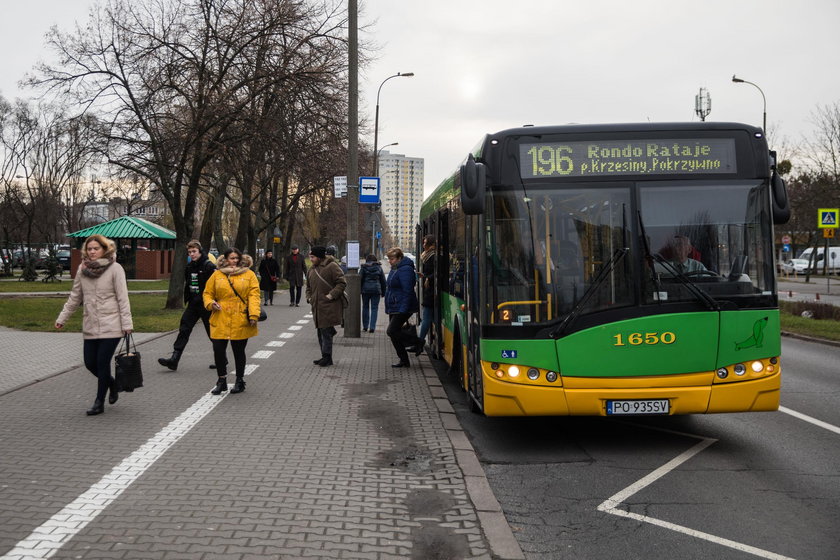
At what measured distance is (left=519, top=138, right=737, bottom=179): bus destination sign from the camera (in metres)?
7.06

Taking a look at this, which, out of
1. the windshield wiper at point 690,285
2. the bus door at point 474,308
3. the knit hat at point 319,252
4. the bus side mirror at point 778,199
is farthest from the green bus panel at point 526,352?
the knit hat at point 319,252

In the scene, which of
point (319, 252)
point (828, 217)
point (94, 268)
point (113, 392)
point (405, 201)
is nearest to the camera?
point (94, 268)

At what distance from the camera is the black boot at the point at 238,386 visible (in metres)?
9.62

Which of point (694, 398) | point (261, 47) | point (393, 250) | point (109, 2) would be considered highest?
point (109, 2)

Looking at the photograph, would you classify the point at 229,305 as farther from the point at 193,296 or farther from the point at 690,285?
the point at 690,285

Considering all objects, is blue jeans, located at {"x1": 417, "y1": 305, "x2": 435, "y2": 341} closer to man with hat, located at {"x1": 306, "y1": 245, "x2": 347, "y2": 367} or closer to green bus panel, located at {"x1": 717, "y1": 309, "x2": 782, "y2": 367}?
man with hat, located at {"x1": 306, "y1": 245, "x2": 347, "y2": 367}

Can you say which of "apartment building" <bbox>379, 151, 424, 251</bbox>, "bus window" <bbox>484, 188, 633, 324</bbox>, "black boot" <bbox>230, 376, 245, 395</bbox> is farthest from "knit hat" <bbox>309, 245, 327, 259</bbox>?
"apartment building" <bbox>379, 151, 424, 251</bbox>

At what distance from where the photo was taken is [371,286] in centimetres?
1739

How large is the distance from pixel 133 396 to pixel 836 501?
22.7 feet

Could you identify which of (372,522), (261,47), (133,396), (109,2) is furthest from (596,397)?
(109,2)

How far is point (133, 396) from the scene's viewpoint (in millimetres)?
9281

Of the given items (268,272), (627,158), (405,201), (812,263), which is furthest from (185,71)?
(405,201)

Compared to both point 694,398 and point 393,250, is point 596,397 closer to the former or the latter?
point 694,398

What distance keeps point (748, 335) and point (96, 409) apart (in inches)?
235
